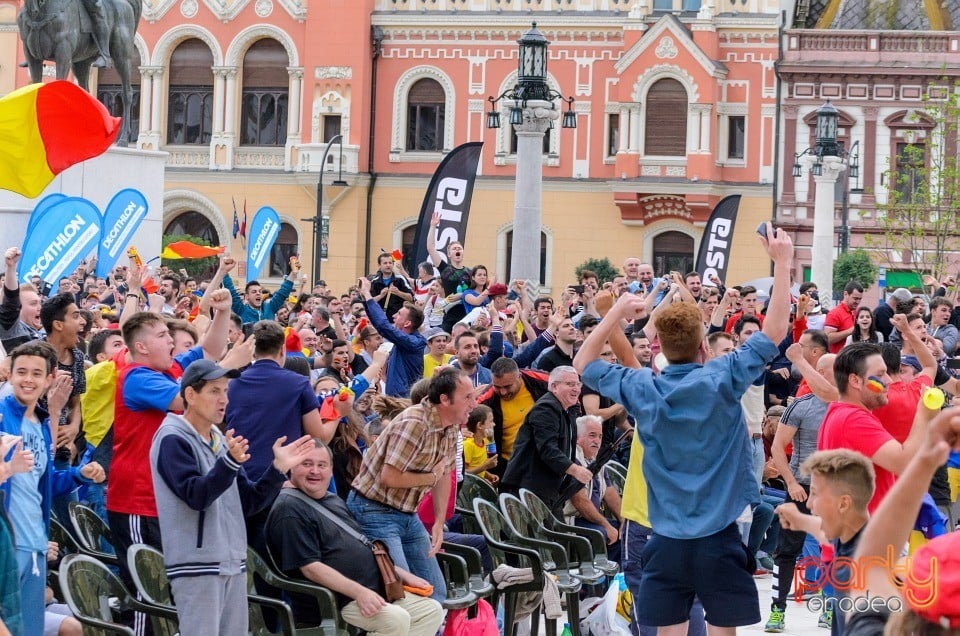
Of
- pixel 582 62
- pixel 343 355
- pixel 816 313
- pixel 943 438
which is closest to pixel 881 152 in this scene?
pixel 582 62

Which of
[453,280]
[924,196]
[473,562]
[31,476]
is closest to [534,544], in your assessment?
[473,562]

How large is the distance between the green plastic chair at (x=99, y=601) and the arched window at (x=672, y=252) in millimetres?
35360

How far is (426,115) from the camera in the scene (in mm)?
43750

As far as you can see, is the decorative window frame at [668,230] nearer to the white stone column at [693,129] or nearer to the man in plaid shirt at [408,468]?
the white stone column at [693,129]

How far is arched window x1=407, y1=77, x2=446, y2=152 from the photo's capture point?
43.6m

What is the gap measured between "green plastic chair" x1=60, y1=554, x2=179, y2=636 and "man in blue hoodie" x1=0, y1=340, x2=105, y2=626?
0.12m

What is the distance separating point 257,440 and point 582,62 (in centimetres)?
3518

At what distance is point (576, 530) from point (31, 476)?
3.95 m

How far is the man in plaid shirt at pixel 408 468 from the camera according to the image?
7.67 m

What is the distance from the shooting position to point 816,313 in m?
18.7

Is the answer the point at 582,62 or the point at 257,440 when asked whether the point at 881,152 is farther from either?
the point at 257,440

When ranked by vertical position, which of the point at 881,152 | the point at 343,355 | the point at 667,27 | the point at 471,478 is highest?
the point at 667,27

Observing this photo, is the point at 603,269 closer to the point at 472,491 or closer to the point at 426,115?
the point at 426,115

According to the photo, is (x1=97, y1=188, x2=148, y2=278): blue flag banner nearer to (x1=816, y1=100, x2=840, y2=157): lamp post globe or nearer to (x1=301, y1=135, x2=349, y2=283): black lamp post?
(x1=816, y1=100, x2=840, y2=157): lamp post globe
